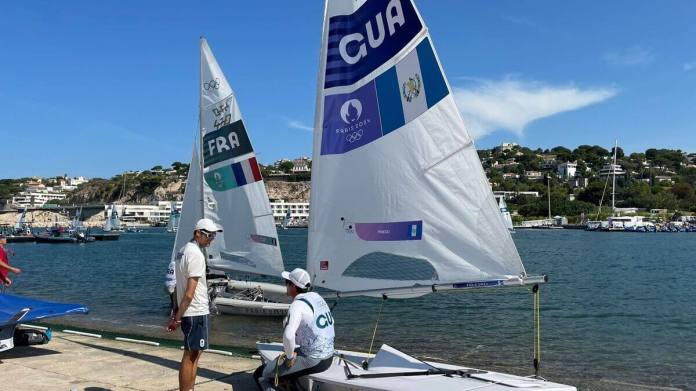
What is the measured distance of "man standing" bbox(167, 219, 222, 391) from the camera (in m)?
6.33

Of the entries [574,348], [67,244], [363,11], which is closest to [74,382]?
[363,11]

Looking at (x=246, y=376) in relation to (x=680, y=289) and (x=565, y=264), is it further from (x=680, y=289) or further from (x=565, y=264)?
(x=565, y=264)

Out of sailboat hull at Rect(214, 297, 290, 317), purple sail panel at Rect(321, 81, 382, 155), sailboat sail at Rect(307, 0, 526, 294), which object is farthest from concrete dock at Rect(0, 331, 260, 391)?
sailboat hull at Rect(214, 297, 290, 317)

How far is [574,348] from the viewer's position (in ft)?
50.6

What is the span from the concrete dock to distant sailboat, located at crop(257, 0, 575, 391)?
1.09 metres

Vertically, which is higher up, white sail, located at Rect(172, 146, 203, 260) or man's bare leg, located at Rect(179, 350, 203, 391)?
white sail, located at Rect(172, 146, 203, 260)

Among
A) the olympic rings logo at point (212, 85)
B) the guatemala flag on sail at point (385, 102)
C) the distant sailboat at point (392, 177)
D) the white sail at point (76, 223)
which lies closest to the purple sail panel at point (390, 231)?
the distant sailboat at point (392, 177)

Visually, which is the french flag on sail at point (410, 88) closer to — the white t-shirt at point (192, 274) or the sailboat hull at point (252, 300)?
the white t-shirt at point (192, 274)

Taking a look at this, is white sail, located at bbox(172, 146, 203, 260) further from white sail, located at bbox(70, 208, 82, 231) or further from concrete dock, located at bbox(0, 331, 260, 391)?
white sail, located at bbox(70, 208, 82, 231)

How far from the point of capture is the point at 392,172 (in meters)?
7.87

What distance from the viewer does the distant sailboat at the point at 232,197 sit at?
1858 cm

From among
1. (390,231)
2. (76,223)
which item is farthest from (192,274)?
(76,223)

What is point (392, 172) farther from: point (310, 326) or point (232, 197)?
point (232, 197)

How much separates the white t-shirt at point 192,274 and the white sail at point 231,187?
39.0 ft
